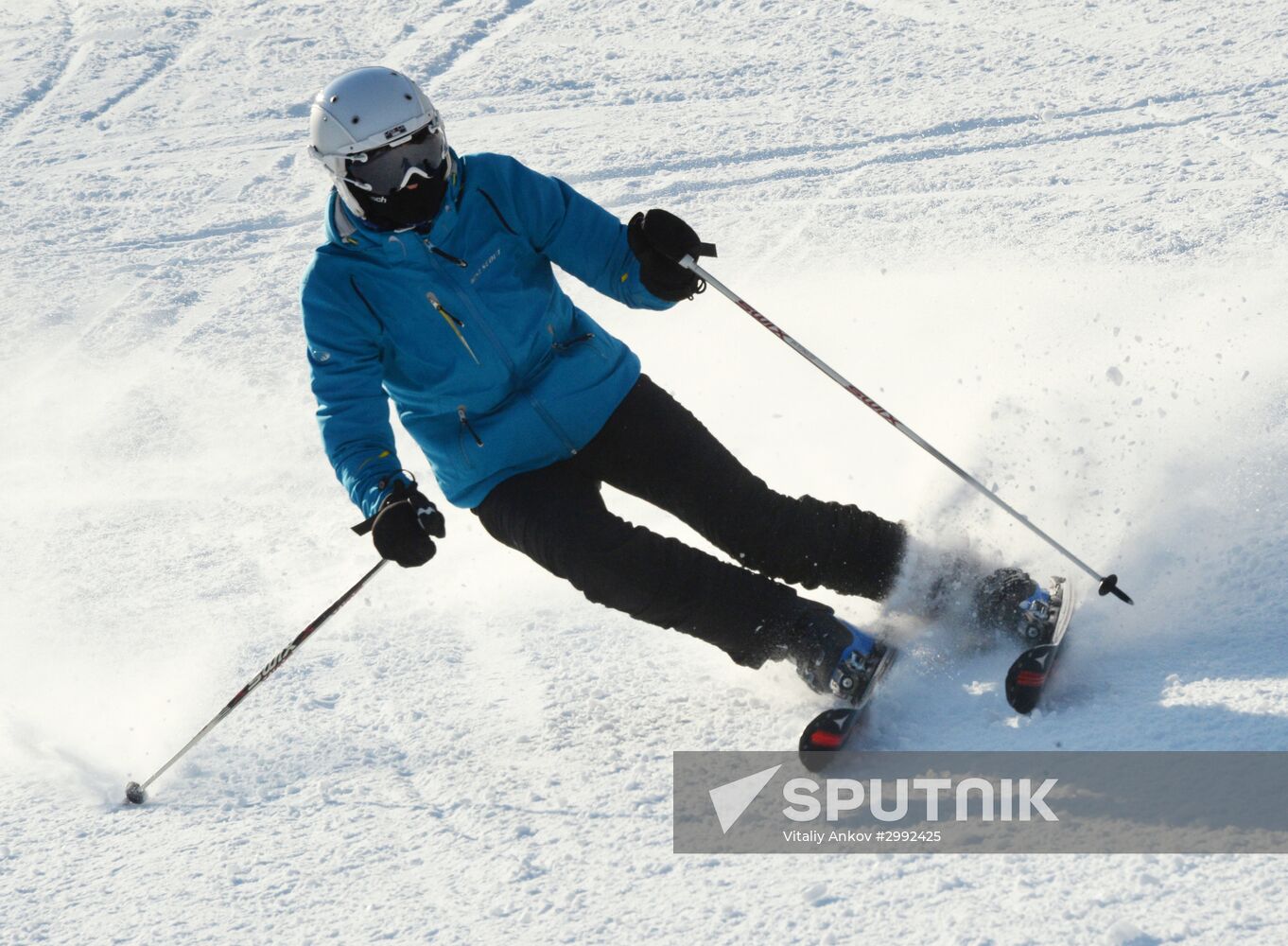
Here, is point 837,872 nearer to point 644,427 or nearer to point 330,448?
point 644,427

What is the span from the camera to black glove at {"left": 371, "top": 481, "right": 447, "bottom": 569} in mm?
3176

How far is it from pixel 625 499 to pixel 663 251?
1.83 meters

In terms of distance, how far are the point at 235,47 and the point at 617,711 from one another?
984cm

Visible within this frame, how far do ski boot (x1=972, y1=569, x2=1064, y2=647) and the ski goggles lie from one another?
1.87 meters

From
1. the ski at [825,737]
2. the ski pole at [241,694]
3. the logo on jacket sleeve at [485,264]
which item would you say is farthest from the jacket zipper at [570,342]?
the ski at [825,737]

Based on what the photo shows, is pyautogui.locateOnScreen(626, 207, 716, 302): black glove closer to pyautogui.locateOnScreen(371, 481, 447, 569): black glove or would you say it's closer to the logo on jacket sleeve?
the logo on jacket sleeve

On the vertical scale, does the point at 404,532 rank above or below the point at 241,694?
above

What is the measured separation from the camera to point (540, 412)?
3562 millimetres

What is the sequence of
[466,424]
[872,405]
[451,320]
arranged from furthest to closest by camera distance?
[872,405], [466,424], [451,320]

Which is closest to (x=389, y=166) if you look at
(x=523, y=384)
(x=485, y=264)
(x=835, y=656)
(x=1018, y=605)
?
(x=485, y=264)

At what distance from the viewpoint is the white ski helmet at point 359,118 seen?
3.36 metres

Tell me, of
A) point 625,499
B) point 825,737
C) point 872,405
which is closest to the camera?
point 825,737

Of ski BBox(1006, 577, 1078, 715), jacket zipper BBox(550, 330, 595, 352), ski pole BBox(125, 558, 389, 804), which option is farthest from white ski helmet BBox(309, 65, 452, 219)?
ski BBox(1006, 577, 1078, 715)

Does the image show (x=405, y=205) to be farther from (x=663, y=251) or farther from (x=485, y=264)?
(x=663, y=251)
